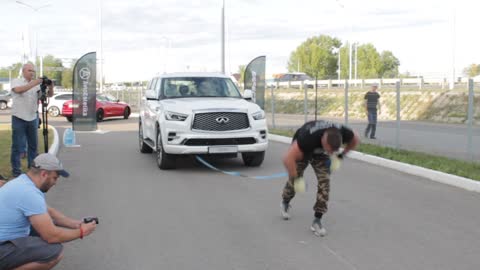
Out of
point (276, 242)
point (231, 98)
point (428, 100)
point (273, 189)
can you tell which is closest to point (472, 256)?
point (276, 242)

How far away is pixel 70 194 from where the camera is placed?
8.70 metres

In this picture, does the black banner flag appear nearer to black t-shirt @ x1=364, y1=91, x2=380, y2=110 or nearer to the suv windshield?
the suv windshield

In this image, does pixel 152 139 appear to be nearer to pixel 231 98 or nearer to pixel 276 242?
pixel 231 98

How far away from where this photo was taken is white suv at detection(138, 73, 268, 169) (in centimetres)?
1044

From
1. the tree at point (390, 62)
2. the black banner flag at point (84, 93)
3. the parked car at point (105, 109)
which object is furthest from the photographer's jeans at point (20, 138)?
the tree at point (390, 62)

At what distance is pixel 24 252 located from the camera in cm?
429

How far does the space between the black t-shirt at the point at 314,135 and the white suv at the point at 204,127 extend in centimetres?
456

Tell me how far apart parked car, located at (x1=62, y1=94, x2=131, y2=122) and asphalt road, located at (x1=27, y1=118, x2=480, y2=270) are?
18.4 m

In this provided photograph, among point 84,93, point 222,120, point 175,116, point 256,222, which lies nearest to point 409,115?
point 84,93

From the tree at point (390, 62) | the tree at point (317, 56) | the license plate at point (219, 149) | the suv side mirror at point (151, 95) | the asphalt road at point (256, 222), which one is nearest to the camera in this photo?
Answer: the asphalt road at point (256, 222)

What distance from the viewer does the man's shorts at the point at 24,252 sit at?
4250 mm

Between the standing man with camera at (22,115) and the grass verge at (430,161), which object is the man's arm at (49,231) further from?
the grass verge at (430,161)

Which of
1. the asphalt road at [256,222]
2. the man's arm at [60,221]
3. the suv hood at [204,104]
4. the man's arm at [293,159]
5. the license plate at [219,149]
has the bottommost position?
the asphalt road at [256,222]

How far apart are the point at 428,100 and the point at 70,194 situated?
86.5 feet
